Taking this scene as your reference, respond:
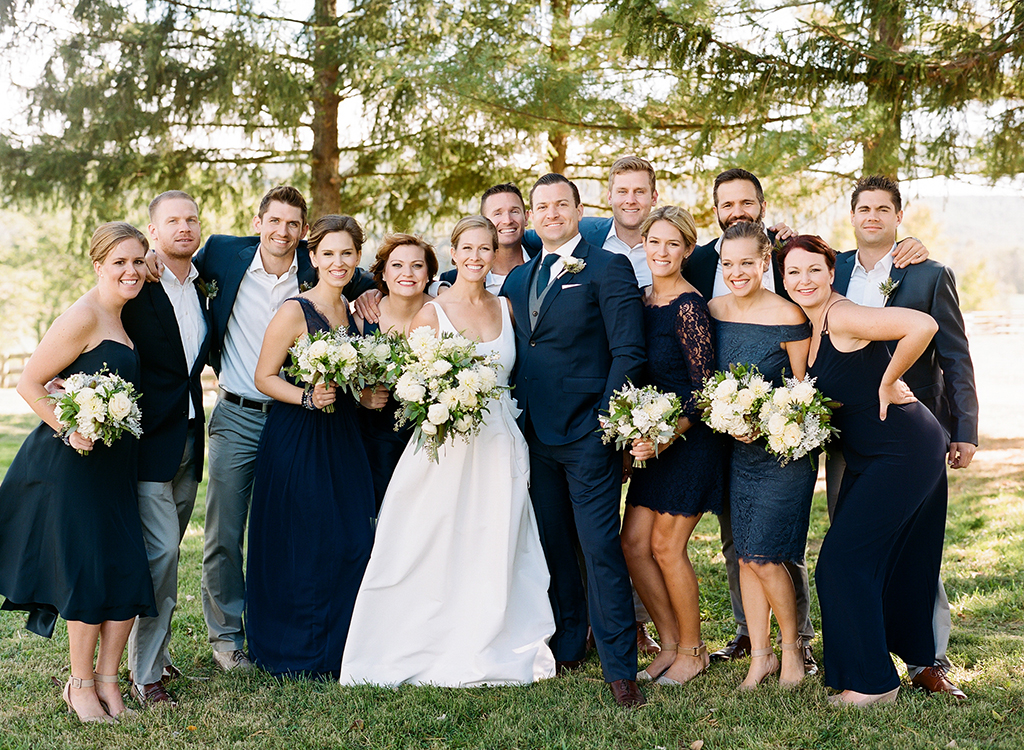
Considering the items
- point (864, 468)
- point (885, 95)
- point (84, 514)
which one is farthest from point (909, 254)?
point (84, 514)

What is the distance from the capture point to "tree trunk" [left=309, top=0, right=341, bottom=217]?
1166 cm

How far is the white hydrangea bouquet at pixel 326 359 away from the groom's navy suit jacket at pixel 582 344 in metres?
1.03

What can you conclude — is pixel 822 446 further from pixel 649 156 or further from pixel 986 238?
pixel 986 238

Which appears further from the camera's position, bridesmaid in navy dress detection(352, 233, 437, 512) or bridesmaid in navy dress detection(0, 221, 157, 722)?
bridesmaid in navy dress detection(352, 233, 437, 512)

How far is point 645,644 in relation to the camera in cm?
579

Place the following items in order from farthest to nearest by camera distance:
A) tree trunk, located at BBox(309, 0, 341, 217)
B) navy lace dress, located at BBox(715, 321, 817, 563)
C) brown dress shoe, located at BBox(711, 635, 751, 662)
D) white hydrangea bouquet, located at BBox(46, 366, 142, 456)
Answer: tree trunk, located at BBox(309, 0, 341, 217) → brown dress shoe, located at BBox(711, 635, 751, 662) → navy lace dress, located at BBox(715, 321, 817, 563) → white hydrangea bouquet, located at BBox(46, 366, 142, 456)

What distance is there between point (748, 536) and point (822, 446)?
663 millimetres

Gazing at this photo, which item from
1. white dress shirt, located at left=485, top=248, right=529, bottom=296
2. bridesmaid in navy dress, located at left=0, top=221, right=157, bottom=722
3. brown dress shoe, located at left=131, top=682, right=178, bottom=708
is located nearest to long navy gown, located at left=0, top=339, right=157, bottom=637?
bridesmaid in navy dress, located at left=0, top=221, right=157, bottom=722

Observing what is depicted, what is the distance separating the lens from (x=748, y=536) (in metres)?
4.90

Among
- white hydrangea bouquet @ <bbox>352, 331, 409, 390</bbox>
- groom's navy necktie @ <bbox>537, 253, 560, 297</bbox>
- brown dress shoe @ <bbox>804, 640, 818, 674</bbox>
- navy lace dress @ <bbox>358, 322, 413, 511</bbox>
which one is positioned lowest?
brown dress shoe @ <bbox>804, 640, 818, 674</bbox>

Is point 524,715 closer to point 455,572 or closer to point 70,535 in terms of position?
point 455,572

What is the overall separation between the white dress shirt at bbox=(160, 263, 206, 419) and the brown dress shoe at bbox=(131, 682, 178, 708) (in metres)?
1.52

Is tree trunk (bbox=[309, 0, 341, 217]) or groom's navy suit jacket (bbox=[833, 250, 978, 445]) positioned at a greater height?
tree trunk (bbox=[309, 0, 341, 217])

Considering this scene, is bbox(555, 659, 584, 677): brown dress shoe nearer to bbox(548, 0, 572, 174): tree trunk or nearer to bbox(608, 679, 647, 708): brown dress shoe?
bbox(608, 679, 647, 708): brown dress shoe
